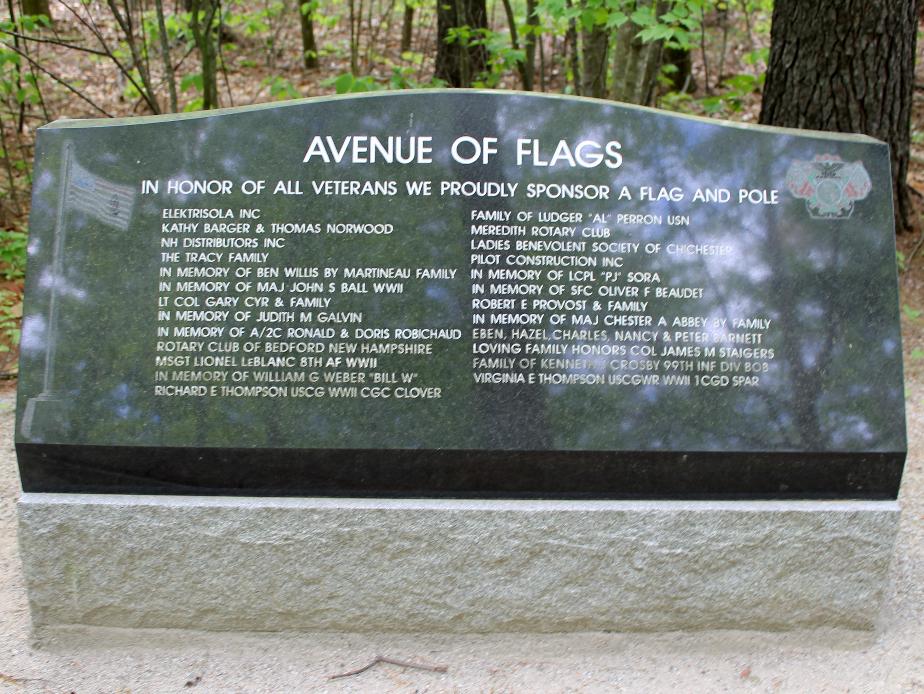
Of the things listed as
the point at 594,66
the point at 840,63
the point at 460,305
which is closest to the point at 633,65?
the point at 594,66

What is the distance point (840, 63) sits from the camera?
16.7 ft

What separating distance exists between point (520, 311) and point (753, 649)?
1410 mm

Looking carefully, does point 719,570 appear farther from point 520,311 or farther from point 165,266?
point 165,266

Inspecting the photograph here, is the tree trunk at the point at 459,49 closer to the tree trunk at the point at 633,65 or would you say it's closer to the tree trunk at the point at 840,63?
the tree trunk at the point at 633,65

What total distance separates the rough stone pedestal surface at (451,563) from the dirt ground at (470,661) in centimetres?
5

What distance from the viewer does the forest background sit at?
5145 millimetres

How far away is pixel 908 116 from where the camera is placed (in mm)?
Result: 5574

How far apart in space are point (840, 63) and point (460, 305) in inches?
143

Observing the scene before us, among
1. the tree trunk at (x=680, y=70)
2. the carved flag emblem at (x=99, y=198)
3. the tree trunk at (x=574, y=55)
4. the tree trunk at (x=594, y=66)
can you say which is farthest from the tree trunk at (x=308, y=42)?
the carved flag emblem at (x=99, y=198)

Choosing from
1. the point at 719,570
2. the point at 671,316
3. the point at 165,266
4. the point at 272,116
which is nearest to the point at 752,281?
the point at 671,316

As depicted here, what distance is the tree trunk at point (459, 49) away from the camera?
26.7ft

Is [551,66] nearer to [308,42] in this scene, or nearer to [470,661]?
[308,42]

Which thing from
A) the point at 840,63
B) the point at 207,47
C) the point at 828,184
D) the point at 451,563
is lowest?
the point at 451,563

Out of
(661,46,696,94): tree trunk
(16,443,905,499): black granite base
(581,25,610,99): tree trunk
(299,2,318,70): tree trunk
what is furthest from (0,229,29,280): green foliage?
(661,46,696,94): tree trunk
